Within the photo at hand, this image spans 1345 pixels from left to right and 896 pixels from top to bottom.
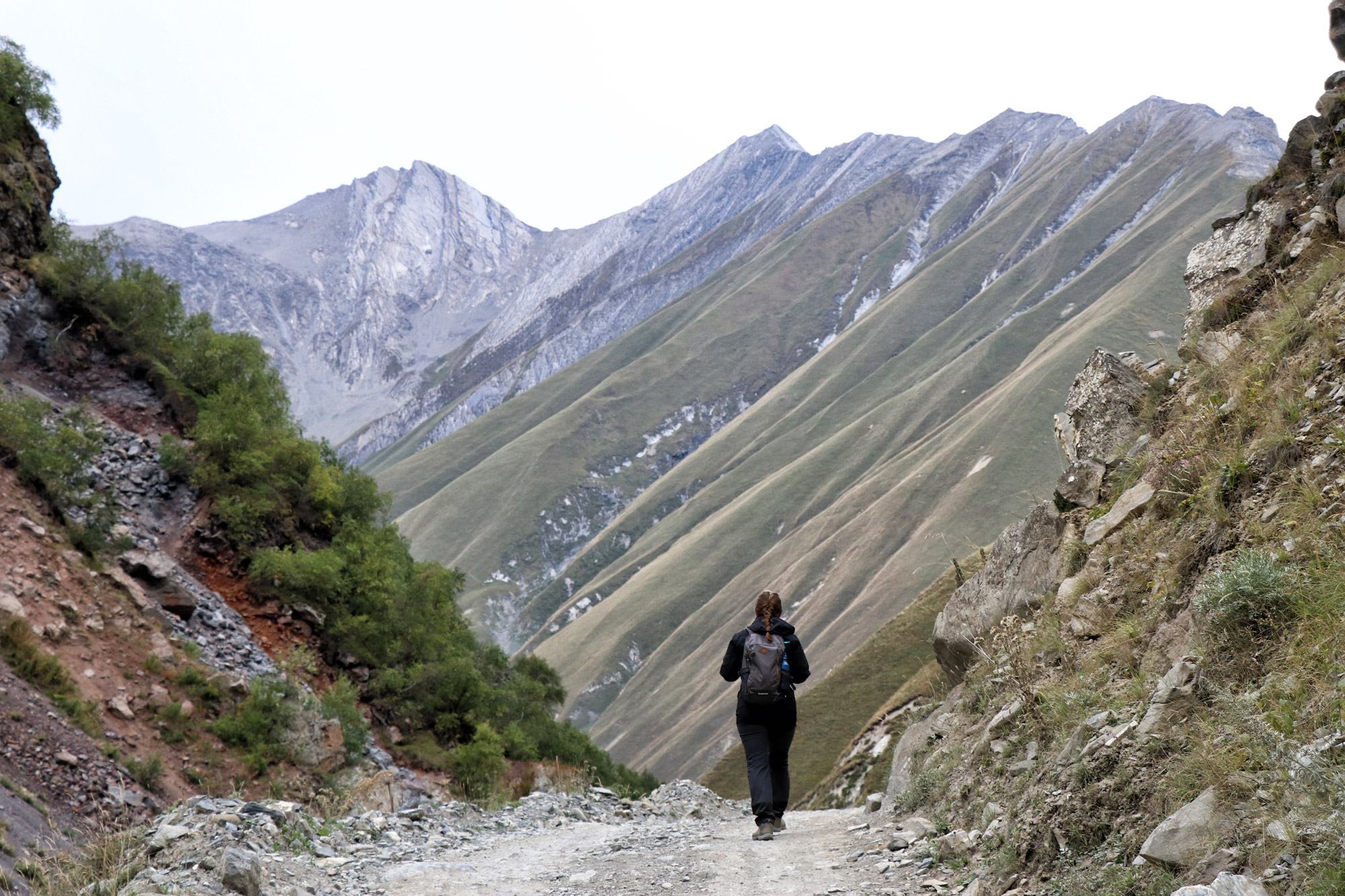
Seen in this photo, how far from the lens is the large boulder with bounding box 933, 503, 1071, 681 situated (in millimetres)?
11570

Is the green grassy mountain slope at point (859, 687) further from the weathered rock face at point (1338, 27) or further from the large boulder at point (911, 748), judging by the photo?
the weathered rock face at point (1338, 27)

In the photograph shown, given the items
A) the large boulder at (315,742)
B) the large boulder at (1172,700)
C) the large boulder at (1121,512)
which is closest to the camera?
the large boulder at (1172,700)

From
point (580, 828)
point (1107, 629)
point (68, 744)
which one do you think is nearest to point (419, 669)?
point (68, 744)

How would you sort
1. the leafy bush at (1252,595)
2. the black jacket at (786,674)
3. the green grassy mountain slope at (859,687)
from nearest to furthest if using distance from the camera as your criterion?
the leafy bush at (1252,595) → the black jacket at (786,674) → the green grassy mountain slope at (859,687)

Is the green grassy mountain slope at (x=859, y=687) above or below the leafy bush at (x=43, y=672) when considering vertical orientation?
below

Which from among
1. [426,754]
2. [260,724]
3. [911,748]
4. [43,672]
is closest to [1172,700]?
[911,748]

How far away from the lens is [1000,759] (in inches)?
328

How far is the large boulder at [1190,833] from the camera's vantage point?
187 inches

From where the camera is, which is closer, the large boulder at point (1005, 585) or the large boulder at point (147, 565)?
the large boulder at point (1005, 585)

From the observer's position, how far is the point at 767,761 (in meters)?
11.0

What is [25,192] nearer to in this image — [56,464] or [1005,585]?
[56,464]

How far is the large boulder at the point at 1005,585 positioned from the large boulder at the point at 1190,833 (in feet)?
19.5

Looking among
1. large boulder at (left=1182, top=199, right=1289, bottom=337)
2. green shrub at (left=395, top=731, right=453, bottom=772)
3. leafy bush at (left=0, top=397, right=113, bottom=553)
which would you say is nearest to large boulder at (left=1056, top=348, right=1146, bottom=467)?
large boulder at (left=1182, top=199, right=1289, bottom=337)

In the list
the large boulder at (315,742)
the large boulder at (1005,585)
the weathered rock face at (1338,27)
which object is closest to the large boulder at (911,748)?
the large boulder at (1005,585)
